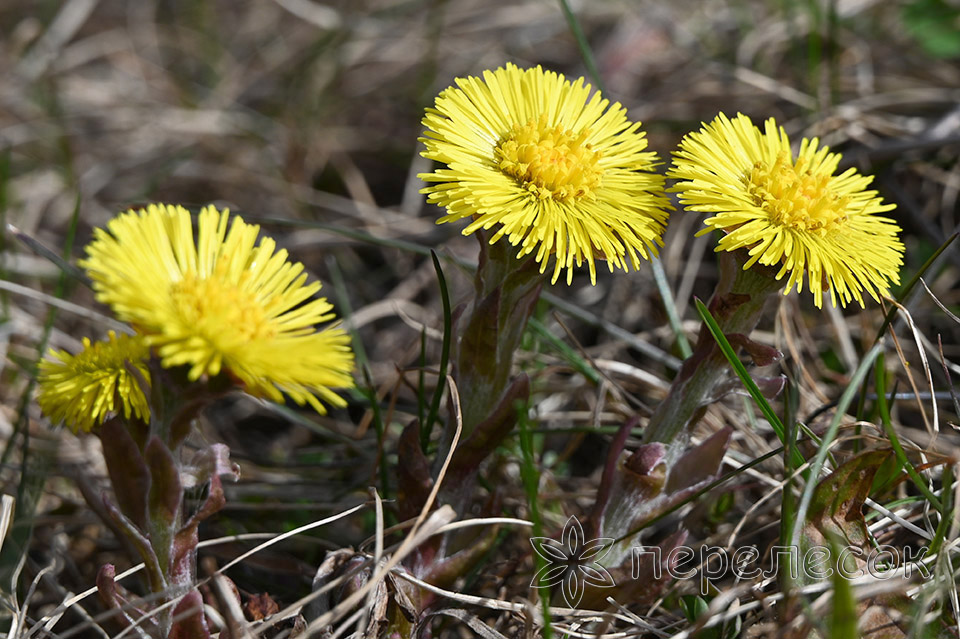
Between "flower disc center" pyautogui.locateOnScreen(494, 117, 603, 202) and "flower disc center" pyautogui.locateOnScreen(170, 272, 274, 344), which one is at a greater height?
"flower disc center" pyautogui.locateOnScreen(494, 117, 603, 202)

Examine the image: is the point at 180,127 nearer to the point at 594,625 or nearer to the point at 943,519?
the point at 594,625

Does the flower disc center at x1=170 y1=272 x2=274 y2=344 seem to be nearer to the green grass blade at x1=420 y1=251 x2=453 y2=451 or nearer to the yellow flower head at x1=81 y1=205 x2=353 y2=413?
the yellow flower head at x1=81 y1=205 x2=353 y2=413

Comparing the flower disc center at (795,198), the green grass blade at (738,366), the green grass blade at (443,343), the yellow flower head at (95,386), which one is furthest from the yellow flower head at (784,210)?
the yellow flower head at (95,386)

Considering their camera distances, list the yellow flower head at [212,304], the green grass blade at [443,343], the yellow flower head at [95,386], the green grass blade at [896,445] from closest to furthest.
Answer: the yellow flower head at [212,304] < the yellow flower head at [95,386] < the green grass blade at [896,445] < the green grass blade at [443,343]

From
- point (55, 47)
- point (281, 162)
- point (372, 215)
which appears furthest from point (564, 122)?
point (55, 47)

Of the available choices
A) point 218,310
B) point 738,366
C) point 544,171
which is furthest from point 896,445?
point 218,310

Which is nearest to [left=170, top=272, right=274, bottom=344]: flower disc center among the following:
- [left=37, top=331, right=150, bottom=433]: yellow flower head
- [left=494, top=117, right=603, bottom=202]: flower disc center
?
[left=37, top=331, right=150, bottom=433]: yellow flower head

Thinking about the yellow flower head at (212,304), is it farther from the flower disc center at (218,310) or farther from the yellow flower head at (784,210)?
the yellow flower head at (784,210)
